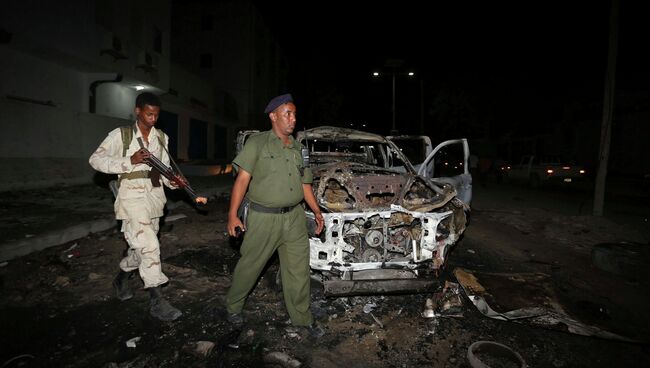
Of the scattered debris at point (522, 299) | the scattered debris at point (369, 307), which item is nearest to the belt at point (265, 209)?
the scattered debris at point (369, 307)

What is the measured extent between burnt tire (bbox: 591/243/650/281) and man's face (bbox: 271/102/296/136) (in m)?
4.53

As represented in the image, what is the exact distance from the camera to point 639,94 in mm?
20672

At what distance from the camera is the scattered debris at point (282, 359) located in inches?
92.0

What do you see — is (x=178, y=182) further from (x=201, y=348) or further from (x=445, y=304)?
(x=445, y=304)

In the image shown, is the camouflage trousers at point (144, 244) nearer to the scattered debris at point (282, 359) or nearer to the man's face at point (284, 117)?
the scattered debris at point (282, 359)

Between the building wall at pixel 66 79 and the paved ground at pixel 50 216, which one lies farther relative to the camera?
the building wall at pixel 66 79

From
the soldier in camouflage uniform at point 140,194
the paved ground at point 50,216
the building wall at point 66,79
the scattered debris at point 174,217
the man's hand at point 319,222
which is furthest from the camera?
the building wall at point 66,79

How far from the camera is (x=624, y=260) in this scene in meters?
4.20

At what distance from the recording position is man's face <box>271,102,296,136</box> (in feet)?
8.77

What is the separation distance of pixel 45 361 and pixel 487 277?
13.7 feet

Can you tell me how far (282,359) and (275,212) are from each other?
1.06m

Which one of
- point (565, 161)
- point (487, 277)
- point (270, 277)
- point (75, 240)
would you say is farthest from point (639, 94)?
point (75, 240)

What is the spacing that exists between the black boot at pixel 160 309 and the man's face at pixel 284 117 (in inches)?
70.1

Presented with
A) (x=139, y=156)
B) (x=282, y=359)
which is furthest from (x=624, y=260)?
(x=139, y=156)
